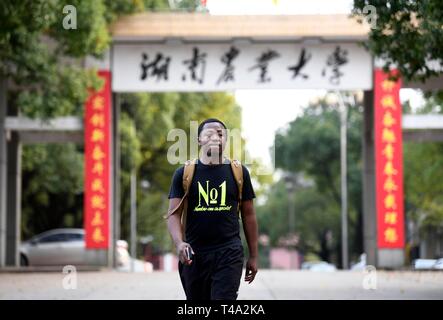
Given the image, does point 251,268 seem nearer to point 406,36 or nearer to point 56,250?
point 406,36

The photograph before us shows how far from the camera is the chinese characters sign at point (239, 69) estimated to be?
23984mm

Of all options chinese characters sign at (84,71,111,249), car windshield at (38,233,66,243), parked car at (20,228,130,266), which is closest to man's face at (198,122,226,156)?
chinese characters sign at (84,71,111,249)

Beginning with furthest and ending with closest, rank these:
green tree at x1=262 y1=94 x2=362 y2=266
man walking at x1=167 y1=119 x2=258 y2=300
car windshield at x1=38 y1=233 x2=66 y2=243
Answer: green tree at x1=262 y1=94 x2=362 y2=266, car windshield at x1=38 y1=233 x2=66 y2=243, man walking at x1=167 y1=119 x2=258 y2=300

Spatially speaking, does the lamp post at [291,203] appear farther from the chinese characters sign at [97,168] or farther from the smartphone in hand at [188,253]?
the smartphone in hand at [188,253]

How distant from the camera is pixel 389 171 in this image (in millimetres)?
23609

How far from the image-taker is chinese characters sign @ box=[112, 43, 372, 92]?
78.7 ft

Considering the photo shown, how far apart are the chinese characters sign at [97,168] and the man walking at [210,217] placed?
17371 mm

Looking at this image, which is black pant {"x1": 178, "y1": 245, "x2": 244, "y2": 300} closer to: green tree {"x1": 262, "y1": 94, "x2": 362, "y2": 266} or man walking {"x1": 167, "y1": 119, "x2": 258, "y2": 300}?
man walking {"x1": 167, "y1": 119, "x2": 258, "y2": 300}

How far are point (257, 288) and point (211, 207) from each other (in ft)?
28.8

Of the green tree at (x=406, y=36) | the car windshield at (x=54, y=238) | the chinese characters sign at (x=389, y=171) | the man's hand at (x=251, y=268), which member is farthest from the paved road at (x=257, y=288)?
the car windshield at (x=54, y=238)

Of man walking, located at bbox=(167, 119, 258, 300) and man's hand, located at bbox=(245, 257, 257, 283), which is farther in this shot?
man's hand, located at bbox=(245, 257, 257, 283)

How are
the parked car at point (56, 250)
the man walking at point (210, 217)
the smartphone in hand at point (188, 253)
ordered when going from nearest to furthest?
the smartphone in hand at point (188, 253) < the man walking at point (210, 217) < the parked car at point (56, 250)
